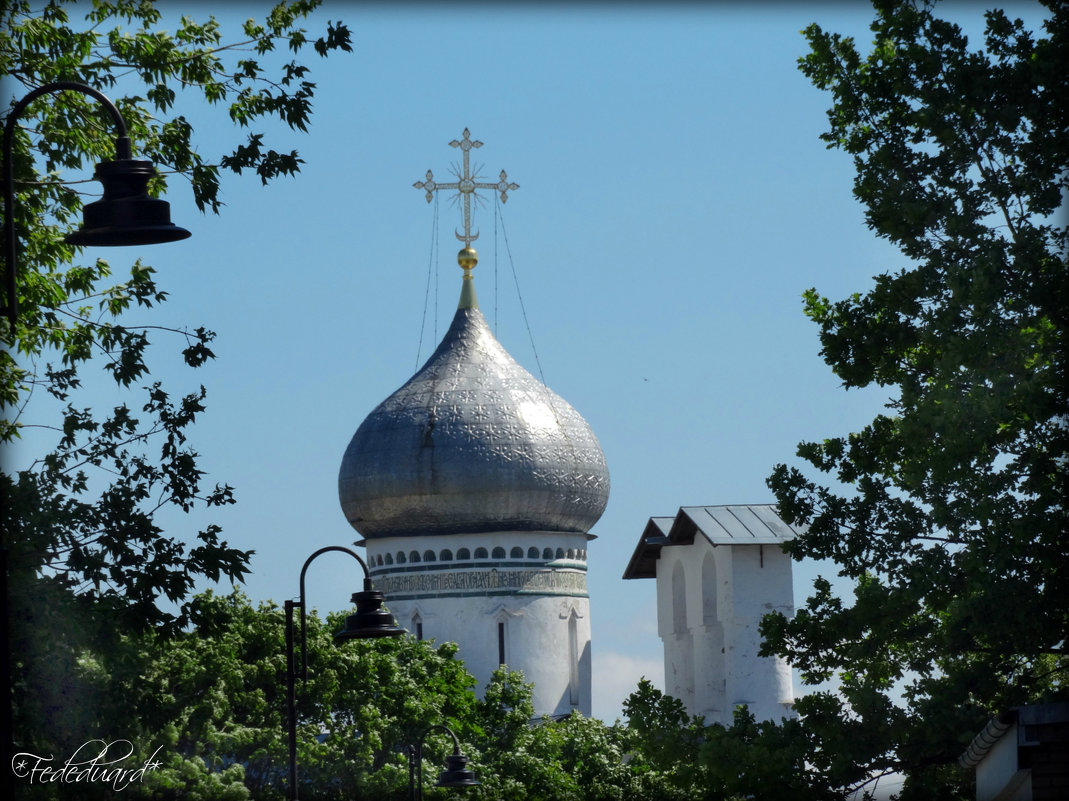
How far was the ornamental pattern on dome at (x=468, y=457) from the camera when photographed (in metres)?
50.3

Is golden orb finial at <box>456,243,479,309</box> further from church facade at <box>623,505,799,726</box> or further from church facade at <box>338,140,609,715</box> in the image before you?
church facade at <box>623,505,799,726</box>

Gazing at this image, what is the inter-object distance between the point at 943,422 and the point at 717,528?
20.1 m

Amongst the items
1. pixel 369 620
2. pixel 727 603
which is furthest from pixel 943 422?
pixel 727 603

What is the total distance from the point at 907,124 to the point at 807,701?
16.7 feet

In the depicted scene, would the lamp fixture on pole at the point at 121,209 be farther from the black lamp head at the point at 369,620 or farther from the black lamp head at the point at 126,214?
the black lamp head at the point at 369,620

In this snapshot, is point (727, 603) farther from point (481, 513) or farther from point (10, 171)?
point (10, 171)

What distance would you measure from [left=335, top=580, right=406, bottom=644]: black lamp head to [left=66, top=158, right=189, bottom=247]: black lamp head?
24.5 feet

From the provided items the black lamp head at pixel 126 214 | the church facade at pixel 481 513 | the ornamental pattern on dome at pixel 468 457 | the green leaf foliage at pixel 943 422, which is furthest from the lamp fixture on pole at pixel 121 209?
the ornamental pattern on dome at pixel 468 457

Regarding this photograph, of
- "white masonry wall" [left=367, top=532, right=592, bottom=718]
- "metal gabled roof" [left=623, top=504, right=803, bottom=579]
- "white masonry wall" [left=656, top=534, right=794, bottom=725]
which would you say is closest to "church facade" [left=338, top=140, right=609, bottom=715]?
"white masonry wall" [left=367, top=532, right=592, bottom=718]

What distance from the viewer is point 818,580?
18922mm

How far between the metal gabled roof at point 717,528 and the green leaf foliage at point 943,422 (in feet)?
53.8

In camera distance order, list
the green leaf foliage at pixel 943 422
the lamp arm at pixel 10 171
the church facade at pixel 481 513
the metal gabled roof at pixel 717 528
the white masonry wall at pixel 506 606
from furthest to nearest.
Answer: the church facade at pixel 481 513
the white masonry wall at pixel 506 606
the metal gabled roof at pixel 717 528
the green leaf foliage at pixel 943 422
the lamp arm at pixel 10 171

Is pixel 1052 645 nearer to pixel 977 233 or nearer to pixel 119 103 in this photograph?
pixel 977 233

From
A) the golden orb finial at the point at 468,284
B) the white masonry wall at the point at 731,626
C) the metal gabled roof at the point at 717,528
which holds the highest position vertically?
the golden orb finial at the point at 468,284
